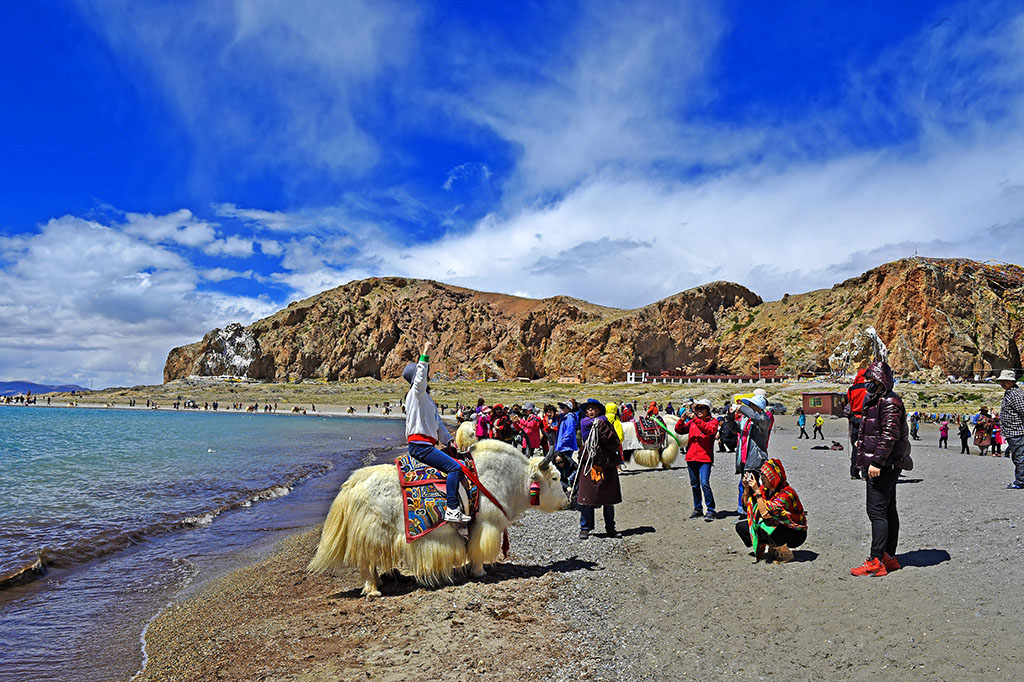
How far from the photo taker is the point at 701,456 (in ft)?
35.4

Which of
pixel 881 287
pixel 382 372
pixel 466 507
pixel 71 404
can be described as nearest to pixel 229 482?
pixel 466 507

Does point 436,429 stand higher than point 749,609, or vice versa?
point 436,429

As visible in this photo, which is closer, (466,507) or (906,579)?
(906,579)

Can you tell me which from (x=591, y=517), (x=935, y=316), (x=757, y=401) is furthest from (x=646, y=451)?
(x=935, y=316)

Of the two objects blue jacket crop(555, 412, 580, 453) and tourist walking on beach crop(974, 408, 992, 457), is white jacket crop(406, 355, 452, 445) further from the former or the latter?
tourist walking on beach crop(974, 408, 992, 457)

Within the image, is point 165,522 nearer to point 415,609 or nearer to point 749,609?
point 415,609

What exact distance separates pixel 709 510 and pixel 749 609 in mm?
5019

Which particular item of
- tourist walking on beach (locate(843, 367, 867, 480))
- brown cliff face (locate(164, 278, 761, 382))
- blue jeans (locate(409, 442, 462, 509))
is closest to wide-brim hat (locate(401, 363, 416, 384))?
blue jeans (locate(409, 442, 462, 509))

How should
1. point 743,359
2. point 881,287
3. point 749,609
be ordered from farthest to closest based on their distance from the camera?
point 743,359, point 881,287, point 749,609

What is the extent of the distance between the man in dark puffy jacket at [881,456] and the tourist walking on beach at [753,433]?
7.85ft

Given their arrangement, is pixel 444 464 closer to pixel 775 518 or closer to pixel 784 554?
pixel 775 518

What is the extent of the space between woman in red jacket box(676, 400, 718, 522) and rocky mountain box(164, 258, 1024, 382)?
262 feet

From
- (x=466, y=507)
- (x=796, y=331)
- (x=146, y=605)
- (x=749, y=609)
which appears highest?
(x=796, y=331)

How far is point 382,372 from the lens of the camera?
152000 mm
